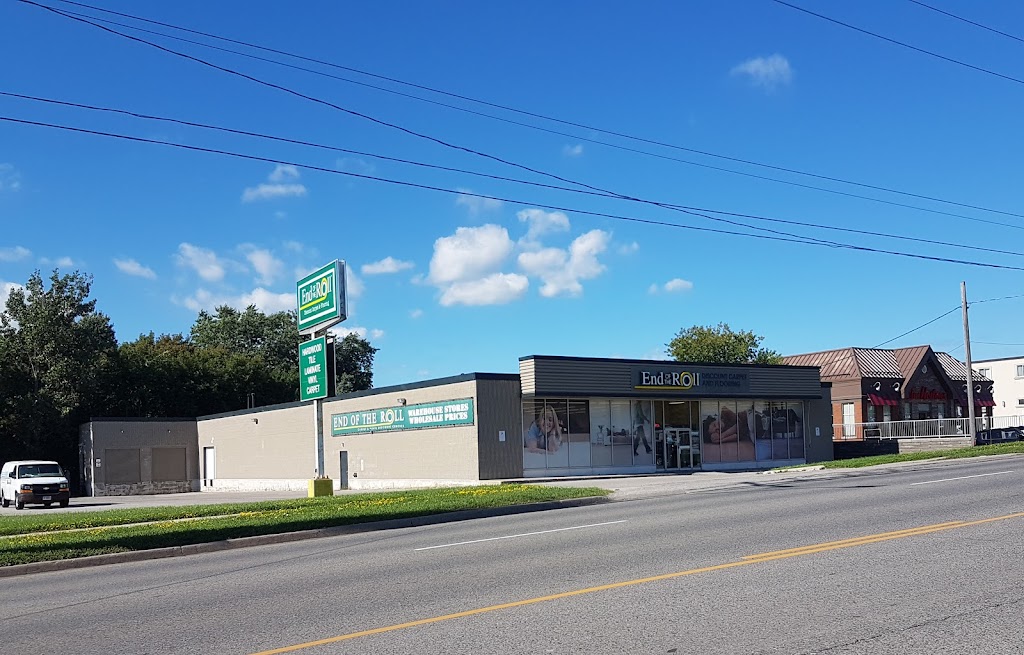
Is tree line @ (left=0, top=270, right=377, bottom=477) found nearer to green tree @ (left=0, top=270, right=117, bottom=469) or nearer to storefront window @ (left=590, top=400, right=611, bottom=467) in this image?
green tree @ (left=0, top=270, right=117, bottom=469)

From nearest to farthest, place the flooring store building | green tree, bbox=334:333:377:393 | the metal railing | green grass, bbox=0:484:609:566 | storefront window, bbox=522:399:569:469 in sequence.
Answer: green grass, bbox=0:484:609:566 < the flooring store building < storefront window, bbox=522:399:569:469 < the metal railing < green tree, bbox=334:333:377:393

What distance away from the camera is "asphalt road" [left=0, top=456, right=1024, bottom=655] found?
24.0 feet

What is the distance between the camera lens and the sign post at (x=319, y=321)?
3083 cm

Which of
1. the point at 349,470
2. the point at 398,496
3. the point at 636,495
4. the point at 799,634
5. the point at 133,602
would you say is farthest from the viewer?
the point at 349,470

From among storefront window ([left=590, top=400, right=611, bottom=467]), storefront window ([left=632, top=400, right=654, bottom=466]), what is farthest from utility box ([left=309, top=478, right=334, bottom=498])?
storefront window ([left=632, top=400, right=654, bottom=466])

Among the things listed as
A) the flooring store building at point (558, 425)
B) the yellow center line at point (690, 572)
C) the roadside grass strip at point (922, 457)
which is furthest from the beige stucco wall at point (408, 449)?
the yellow center line at point (690, 572)

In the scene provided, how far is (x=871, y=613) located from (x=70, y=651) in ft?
21.8

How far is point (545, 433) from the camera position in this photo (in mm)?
37719

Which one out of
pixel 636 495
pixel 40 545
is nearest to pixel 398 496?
pixel 636 495

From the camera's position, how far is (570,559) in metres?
11.6

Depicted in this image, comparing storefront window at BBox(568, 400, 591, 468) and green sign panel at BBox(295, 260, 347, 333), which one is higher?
green sign panel at BBox(295, 260, 347, 333)

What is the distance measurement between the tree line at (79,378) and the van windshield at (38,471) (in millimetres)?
20455

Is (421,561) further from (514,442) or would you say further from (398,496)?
(514,442)

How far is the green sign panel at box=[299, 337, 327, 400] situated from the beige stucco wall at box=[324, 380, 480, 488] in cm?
644
